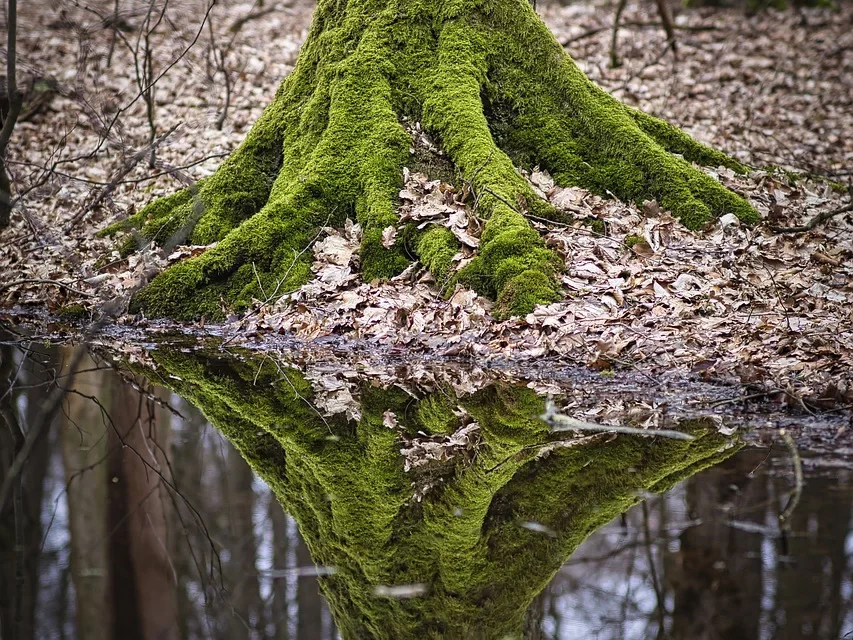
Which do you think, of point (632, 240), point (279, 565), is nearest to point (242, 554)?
point (279, 565)

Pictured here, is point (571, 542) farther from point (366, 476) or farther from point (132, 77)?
point (132, 77)

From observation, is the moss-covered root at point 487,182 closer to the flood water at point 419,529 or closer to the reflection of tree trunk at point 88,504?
the flood water at point 419,529

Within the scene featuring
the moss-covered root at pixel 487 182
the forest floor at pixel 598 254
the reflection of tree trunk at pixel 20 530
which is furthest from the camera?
the moss-covered root at pixel 487 182

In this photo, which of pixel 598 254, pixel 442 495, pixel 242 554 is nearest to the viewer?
pixel 242 554

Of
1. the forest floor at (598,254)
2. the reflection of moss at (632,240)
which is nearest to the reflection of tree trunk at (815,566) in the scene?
the forest floor at (598,254)

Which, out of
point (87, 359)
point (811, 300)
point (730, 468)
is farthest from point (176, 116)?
point (730, 468)

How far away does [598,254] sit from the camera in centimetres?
606

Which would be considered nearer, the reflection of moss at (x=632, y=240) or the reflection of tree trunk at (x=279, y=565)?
the reflection of tree trunk at (x=279, y=565)

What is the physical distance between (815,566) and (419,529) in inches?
55.1

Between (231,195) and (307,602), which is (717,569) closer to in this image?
(307,602)

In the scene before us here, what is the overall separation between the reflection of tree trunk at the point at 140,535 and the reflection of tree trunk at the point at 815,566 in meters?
1.90

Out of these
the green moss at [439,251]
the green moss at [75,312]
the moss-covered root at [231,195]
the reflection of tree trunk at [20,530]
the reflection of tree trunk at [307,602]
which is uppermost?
the moss-covered root at [231,195]

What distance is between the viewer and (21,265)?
25.3 feet

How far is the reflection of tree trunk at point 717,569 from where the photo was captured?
7.83 ft
